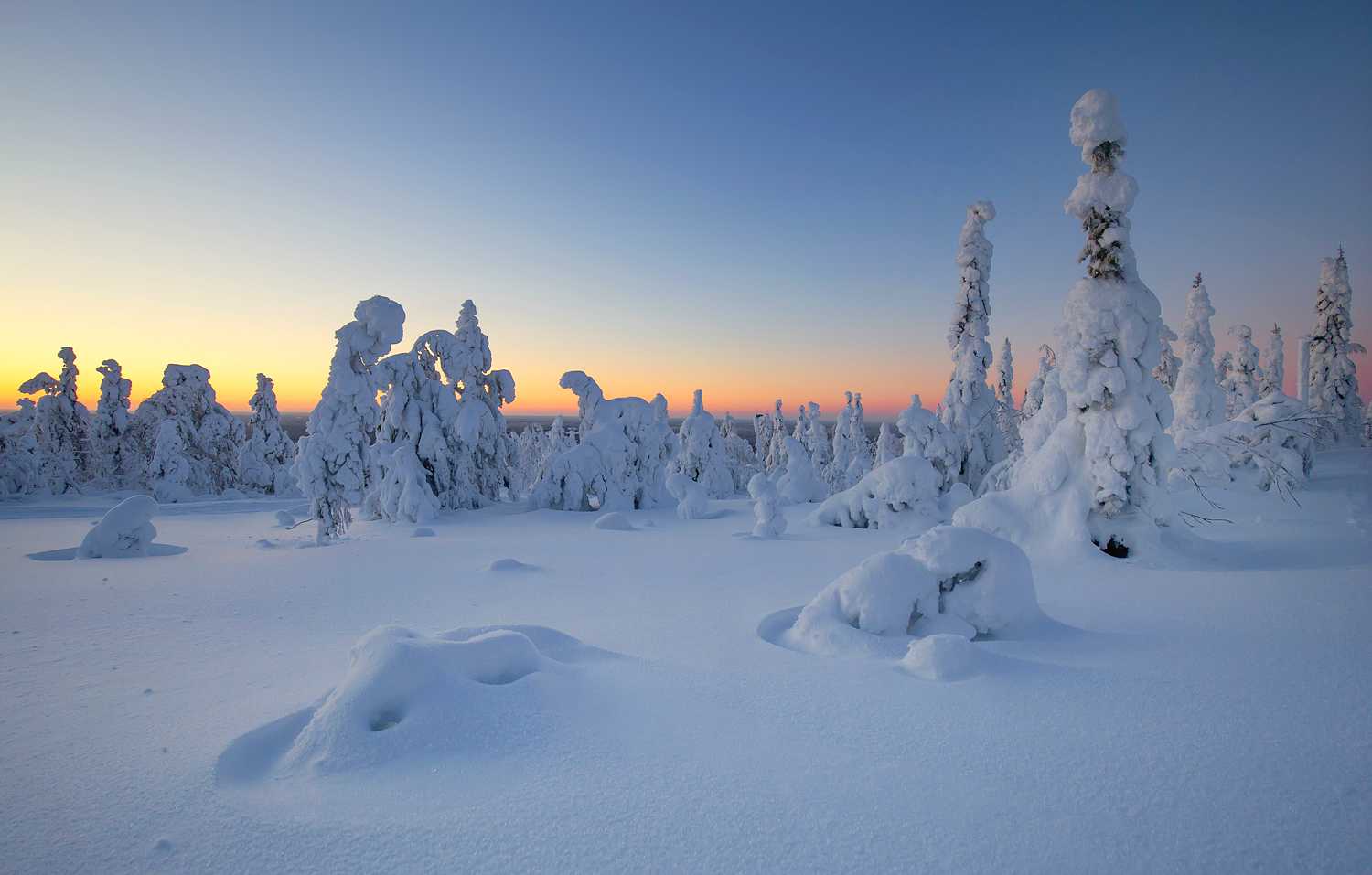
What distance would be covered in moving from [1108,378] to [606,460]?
16.1 metres

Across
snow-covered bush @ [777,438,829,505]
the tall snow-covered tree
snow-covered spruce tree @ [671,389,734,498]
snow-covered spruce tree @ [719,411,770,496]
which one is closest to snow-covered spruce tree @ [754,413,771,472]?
snow-covered spruce tree @ [719,411,770,496]

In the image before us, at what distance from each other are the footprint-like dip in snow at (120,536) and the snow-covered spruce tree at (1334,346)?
3827 cm

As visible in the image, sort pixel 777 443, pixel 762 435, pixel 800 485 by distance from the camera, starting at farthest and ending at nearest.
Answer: pixel 762 435, pixel 777 443, pixel 800 485

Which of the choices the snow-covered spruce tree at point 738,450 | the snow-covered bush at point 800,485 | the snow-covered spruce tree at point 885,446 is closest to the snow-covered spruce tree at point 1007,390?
the snow-covered spruce tree at point 885,446

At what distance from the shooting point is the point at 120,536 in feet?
36.4

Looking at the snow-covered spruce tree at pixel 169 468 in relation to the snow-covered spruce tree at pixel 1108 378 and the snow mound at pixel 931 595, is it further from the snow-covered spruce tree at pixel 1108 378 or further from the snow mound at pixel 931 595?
the snow-covered spruce tree at pixel 1108 378

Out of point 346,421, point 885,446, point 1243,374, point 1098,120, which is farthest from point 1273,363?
point 346,421

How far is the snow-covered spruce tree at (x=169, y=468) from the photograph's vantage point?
26.1 metres

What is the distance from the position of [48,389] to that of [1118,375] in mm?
42978

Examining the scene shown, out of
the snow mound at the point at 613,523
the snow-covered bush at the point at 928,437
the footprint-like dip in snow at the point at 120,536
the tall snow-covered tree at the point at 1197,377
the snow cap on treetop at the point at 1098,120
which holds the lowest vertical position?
the snow mound at the point at 613,523

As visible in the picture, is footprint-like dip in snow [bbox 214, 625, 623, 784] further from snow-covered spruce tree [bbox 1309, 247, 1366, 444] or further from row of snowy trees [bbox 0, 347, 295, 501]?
snow-covered spruce tree [bbox 1309, 247, 1366, 444]

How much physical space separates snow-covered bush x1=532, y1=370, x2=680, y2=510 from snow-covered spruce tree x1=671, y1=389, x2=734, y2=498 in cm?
649

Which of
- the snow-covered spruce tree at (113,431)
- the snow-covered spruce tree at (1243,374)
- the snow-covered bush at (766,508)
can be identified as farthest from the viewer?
the snow-covered spruce tree at (113,431)

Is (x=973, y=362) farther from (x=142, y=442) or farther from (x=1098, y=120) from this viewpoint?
(x=142, y=442)
